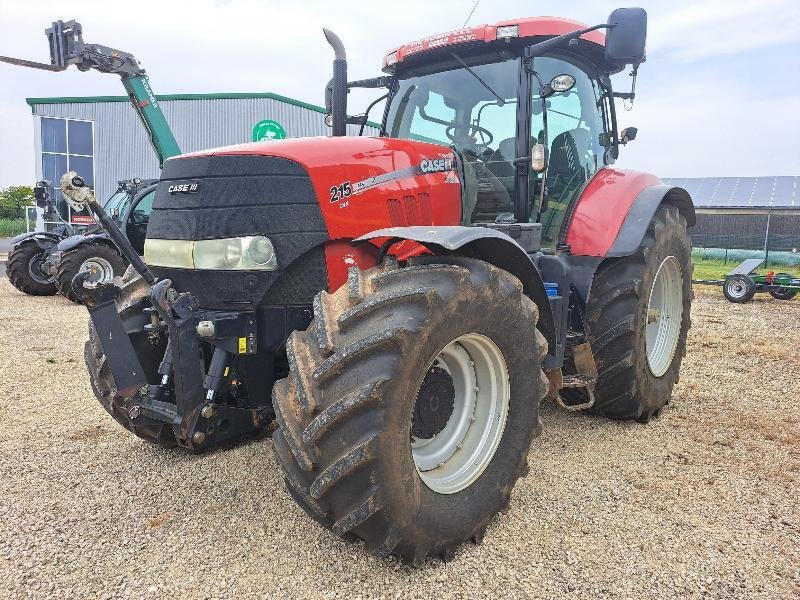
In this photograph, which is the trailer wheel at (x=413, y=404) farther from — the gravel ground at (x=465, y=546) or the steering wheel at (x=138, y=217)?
the steering wheel at (x=138, y=217)

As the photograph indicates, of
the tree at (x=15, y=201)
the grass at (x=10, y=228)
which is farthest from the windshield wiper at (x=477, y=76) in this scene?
the tree at (x=15, y=201)

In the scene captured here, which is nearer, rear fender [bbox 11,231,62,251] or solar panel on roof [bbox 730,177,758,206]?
rear fender [bbox 11,231,62,251]

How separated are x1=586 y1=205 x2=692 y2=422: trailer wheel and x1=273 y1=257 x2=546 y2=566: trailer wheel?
1.23 meters

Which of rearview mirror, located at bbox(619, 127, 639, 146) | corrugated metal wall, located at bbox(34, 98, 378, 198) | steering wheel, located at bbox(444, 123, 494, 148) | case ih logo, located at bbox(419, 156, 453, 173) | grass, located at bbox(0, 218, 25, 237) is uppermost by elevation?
corrugated metal wall, located at bbox(34, 98, 378, 198)

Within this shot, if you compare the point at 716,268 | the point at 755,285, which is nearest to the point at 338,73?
the point at 755,285

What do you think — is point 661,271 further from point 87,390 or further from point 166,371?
point 87,390

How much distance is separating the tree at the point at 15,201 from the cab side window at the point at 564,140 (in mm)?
53420

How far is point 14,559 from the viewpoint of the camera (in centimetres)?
245

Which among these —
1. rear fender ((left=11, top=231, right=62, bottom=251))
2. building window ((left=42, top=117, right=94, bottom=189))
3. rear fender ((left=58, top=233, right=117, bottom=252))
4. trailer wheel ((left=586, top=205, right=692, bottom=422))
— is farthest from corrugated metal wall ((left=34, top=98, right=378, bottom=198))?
trailer wheel ((left=586, top=205, right=692, bottom=422))

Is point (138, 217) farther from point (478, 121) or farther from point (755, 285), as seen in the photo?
point (755, 285)

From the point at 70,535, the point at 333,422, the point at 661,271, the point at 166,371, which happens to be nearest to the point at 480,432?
the point at 333,422

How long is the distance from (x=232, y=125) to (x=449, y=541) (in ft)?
80.8

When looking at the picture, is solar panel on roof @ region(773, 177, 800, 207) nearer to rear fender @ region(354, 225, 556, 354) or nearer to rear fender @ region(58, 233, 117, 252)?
rear fender @ region(58, 233, 117, 252)

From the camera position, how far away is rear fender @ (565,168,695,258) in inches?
152
